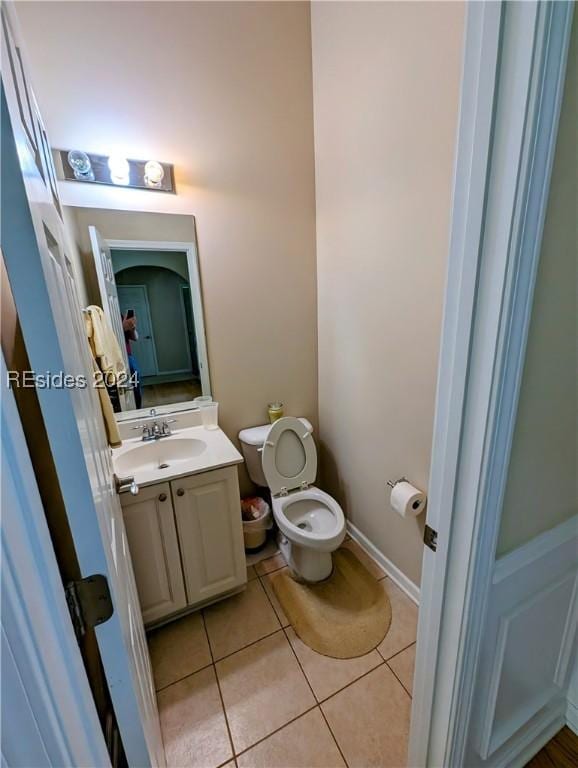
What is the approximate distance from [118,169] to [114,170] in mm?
18

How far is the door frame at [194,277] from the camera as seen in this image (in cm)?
165

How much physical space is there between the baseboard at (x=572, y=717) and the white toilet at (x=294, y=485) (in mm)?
965

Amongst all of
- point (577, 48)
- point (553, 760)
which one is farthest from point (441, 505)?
point (553, 760)

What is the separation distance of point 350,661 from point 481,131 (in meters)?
1.83

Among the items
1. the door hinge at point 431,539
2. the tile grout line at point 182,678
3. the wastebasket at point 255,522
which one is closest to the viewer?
the door hinge at point 431,539

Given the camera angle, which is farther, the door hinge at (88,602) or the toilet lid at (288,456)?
the toilet lid at (288,456)

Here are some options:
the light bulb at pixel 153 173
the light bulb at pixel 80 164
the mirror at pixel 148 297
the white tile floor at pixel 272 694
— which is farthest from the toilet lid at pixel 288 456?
the light bulb at pixel 80 164

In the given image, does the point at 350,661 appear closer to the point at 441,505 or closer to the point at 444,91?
the point at 441,505

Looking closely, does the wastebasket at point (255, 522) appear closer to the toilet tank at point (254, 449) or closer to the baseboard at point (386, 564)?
the toilet tank at point (254, 449)

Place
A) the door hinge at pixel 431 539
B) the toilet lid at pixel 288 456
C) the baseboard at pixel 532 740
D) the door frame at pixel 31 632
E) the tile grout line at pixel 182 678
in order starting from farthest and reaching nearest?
the toilet lid at pixel 288 456 < the tile grout line at pixel 182 678 < the baseboard at pixel 532 740 < the door hinge at pixel 431 539 < the door frame at pixel 31 632

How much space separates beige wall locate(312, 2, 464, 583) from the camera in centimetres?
124

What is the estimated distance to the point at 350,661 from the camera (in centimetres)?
141

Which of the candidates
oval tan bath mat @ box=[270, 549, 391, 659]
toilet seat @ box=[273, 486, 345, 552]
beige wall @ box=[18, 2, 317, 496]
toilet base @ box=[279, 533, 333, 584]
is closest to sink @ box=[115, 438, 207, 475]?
beige wall @ box=[18, 2, 317, 496]

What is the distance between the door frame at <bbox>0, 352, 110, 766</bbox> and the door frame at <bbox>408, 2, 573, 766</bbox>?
0.71 metres
